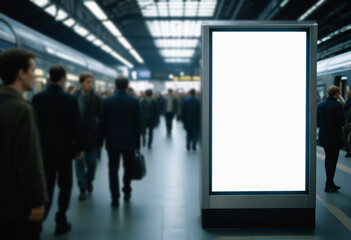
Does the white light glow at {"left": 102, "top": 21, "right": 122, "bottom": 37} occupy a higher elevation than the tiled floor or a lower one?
higher

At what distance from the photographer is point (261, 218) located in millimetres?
4363

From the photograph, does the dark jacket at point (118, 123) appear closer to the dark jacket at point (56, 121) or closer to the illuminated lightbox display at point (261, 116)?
the dark jacket at point (56, 121)

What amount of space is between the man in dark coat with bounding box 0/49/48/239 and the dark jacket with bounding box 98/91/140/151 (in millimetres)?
2935

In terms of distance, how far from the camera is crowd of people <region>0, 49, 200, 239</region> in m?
2.12

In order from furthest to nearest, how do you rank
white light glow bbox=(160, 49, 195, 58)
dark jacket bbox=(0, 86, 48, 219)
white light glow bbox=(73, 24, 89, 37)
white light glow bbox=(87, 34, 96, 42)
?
white light glow bbox=(160, 49, 195, 58) → white light glow bbox=(87, 34, 96, 42) → white light glow bbox=(73, 24, 89, 37) → dark jacket bbox=(0, 86, 48, 219)

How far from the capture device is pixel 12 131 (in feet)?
6.91

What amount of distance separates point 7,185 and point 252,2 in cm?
1419

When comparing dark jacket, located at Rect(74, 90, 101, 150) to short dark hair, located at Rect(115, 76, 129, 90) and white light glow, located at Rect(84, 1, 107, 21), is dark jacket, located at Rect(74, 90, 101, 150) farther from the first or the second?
white light glow, located at Rect(84, 1, 107, 21)

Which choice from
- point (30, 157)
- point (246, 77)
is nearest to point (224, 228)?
point (246, 77)

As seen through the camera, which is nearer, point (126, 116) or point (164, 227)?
point (164, 227)

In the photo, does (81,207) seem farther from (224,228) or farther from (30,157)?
(30,157)

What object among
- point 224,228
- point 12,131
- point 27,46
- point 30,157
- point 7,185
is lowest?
point 224,228

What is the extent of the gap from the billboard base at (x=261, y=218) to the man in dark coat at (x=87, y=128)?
1933 millimetres

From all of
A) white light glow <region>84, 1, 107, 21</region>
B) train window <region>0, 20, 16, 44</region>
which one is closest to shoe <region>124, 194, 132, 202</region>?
train window <region>0, 20, 16, 44</region>
